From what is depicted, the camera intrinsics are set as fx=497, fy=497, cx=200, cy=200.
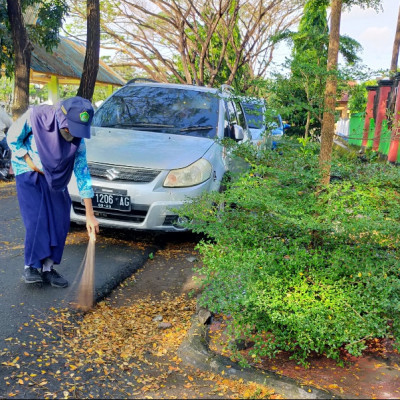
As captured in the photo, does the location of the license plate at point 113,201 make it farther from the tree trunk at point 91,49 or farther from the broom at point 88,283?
the tree trunk at point 91,49

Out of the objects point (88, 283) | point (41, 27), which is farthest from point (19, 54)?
point (88, 283)

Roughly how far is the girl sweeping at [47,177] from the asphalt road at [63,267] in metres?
0.19

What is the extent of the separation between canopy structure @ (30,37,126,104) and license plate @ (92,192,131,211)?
1034cm

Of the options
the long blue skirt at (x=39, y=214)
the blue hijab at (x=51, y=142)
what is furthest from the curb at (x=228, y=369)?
the blue hijab at (x=51, y=142)

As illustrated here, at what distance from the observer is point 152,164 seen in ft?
18.2

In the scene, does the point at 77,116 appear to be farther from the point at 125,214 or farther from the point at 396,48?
the point at 396,48

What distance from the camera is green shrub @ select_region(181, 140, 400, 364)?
293 centimetres

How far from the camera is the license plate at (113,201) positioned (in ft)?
17.9

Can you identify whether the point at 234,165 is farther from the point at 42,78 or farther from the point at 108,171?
the point at 42,78

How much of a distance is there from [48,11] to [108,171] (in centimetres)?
821

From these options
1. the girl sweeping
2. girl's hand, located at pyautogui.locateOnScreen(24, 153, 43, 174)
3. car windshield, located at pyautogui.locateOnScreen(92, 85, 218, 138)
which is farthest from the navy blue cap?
car windshield, located at pyautogui.locateOnScreen(92, 85, 218, 138)

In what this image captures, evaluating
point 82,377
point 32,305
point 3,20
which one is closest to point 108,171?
point 32,305

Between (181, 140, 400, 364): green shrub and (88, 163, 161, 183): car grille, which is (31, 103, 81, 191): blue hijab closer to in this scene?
(181, 140, 400, 364): green shrub

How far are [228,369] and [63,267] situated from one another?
2.56 m
